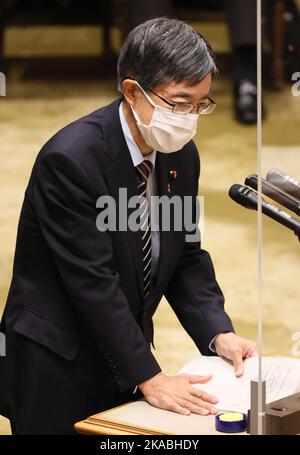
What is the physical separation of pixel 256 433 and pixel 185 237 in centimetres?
62

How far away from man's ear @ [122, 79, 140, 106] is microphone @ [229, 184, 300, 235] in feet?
0.99

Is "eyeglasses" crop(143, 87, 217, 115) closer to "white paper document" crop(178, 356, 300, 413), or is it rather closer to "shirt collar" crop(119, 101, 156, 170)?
"shirt collar" crop(119, 101, 156, 170)

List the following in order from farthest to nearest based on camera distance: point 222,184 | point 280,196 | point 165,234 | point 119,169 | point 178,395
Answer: point 222,184, point 165,234, point 119,169, point 178,395, point 280,196

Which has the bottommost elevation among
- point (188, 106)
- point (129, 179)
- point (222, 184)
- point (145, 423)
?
point (145, 423)

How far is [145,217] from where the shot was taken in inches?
93.9

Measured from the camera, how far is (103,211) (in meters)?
2.26

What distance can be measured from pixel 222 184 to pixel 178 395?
11.6 feet

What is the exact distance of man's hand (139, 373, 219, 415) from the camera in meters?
2.18

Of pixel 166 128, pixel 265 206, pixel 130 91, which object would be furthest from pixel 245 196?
pixel 130 91

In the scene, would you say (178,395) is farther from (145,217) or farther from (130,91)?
(130,91)

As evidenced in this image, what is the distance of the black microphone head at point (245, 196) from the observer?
6.89ft

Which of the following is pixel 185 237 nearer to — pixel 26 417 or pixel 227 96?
pixel 26 417

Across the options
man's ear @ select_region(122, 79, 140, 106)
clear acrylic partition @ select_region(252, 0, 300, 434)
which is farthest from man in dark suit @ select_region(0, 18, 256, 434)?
clear acrylic partition @ select_region(252, 0, 300, 434)

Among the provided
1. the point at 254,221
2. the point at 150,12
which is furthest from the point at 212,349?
the point at 150,12
